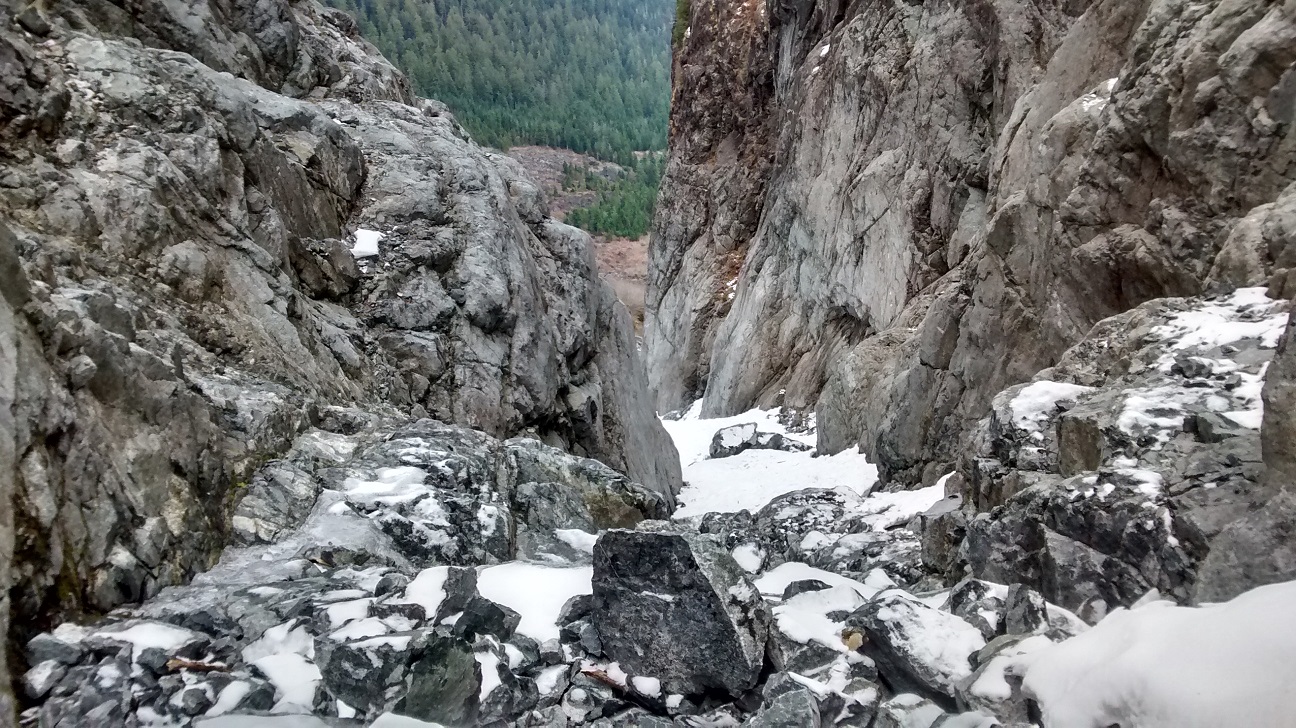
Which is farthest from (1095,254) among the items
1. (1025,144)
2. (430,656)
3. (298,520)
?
(298,520)

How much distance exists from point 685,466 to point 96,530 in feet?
61.8

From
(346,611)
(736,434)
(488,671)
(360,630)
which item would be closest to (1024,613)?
(488,671)

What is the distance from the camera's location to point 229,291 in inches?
322

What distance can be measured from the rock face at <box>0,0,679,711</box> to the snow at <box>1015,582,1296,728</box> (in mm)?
4834

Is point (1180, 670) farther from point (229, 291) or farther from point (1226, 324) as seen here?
point (229, 291)

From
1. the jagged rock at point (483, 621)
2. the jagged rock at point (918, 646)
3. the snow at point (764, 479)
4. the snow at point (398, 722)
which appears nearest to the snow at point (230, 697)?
the snow at point (398, 722)

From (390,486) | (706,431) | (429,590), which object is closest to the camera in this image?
(429,590)

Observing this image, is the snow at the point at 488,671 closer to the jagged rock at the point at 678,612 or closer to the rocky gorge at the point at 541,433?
the rocky gorge at the point at 541,433

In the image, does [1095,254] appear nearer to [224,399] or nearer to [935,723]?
[935,723]

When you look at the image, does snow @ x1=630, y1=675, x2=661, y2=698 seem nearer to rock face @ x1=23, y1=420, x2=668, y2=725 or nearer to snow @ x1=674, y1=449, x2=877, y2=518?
rock face @ x1=23, y1=420, x2=668, y2=725

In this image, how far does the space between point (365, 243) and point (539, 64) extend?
101 meters

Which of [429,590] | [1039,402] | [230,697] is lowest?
[230,697]

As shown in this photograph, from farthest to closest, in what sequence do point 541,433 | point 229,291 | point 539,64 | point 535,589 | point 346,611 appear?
point 539,64, point 541,433, point 229,291, point 535,589, point 346,611

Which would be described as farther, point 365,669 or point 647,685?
point 647,685
